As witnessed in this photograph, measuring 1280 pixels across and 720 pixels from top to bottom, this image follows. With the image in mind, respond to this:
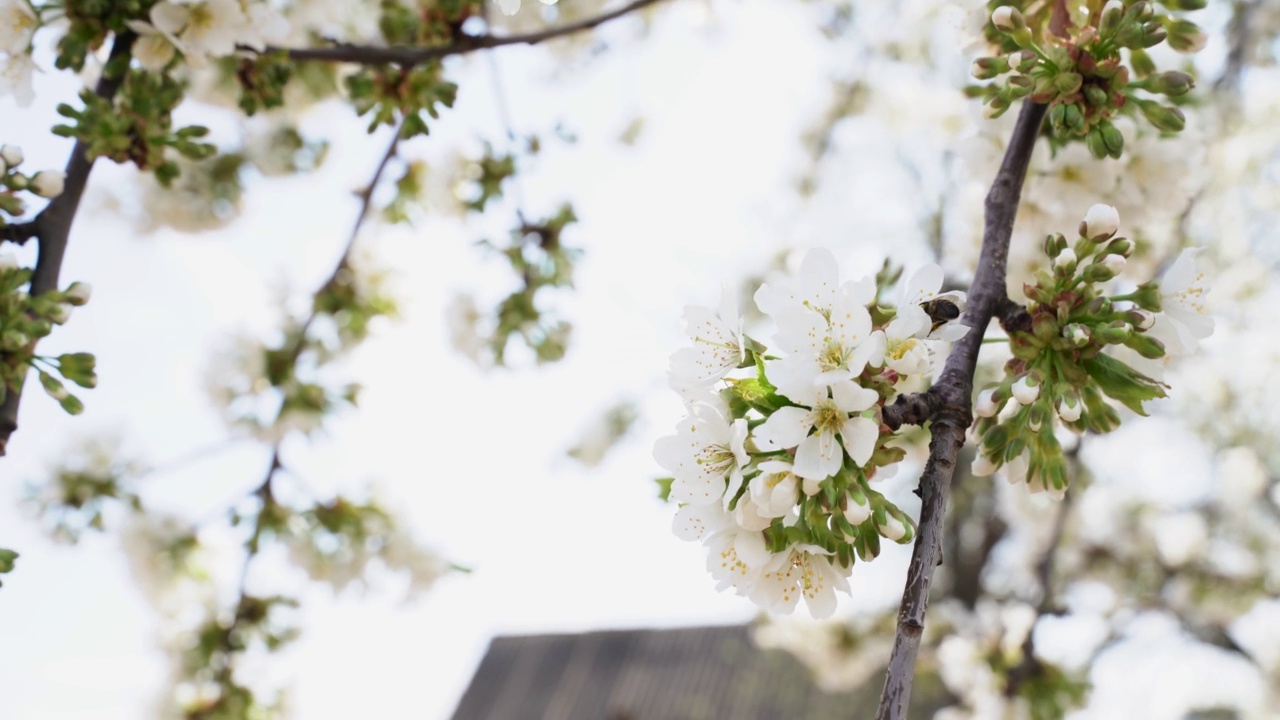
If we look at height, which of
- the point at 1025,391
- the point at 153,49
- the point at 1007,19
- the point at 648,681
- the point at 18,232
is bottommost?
the point at 648,681

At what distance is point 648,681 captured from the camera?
11.5 metres

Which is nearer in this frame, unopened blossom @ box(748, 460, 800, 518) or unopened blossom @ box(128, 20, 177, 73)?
unopened blossom @ box(748, 460, 800, 518)

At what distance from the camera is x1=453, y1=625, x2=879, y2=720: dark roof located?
1032 centimetres

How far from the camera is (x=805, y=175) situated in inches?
235

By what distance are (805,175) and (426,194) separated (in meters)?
3.48

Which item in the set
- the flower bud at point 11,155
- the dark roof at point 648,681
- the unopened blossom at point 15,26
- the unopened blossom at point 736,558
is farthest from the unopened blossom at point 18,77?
the dark roof at point 648,681

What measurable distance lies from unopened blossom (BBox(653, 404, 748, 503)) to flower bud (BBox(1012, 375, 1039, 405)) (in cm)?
30

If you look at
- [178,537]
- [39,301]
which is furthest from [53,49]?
[178,537]

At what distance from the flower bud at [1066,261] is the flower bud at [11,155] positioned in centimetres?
134

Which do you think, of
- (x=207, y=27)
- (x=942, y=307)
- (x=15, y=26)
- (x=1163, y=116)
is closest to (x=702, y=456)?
(x=942, y=307)

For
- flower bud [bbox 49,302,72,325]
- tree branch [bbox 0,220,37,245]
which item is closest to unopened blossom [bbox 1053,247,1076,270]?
flower bud [bbox 49,302,72,325]

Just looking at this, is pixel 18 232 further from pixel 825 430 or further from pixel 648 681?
pixel 648 681

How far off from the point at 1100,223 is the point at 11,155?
1385 mm

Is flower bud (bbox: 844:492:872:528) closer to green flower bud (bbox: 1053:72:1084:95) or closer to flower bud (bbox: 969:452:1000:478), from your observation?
flower bud (bbox: 969:452:1000:478)
